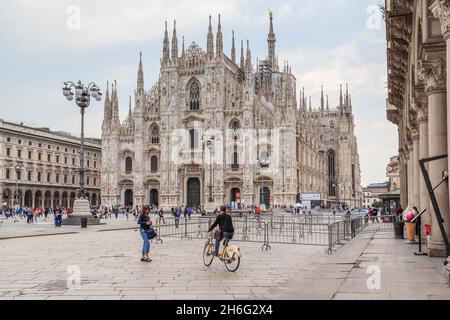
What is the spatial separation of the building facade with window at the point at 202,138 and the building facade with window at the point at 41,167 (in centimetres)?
1113

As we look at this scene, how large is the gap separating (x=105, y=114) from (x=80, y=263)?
5435 cm

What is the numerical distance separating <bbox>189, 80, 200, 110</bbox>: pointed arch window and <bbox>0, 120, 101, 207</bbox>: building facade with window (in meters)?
21.6

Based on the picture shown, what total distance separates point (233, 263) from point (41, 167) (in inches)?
2522

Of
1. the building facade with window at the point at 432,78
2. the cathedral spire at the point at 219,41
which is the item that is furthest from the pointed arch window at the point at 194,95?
the building facade with window at the point at 432,78

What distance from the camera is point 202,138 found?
58.7m

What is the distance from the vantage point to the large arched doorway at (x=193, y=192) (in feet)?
201

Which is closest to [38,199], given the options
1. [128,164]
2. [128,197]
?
[128,197]

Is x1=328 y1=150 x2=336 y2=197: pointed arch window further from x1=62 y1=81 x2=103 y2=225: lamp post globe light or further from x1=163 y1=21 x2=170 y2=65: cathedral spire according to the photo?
x1=62 y1=81 x2=103 y2=225: lamp post globe light

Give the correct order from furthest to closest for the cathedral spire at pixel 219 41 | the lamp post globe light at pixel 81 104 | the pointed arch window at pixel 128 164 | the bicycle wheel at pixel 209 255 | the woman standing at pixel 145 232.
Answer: the pointed arch window at pixel 128 164 < the cathedral spire at pixel 219 41 < the lamp post globe light at pixel 81 104 < the woman standing at pixel 145 232 < the bicycle wheel at pixel 209 255

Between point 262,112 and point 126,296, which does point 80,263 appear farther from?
point 262,112

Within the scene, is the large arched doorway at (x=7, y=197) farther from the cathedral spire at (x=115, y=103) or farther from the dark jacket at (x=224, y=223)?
the dark jacket at (x=224, y=223)

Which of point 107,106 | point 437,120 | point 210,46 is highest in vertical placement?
point 210,46

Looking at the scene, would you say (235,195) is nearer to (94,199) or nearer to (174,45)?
(174,45)
